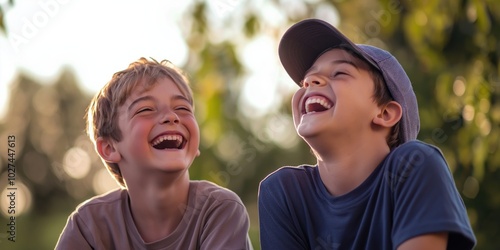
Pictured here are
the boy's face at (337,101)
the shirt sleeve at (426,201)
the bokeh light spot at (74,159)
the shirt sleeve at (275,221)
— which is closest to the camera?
the shirt sleeve at (426,201)

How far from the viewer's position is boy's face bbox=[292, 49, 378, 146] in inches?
101

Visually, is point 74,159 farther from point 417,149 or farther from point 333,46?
point 417,149

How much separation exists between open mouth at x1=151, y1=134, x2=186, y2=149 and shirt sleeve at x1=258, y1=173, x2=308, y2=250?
1.00ft

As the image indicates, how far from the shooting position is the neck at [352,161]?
8.48 feet

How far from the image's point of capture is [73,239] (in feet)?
9.73

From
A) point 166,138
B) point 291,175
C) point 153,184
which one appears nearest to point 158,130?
point 166,138

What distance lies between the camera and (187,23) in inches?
163

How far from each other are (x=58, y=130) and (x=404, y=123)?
2227cm

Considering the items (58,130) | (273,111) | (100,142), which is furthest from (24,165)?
(100,142)

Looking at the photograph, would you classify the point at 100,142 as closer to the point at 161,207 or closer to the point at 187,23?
the point at 161,207

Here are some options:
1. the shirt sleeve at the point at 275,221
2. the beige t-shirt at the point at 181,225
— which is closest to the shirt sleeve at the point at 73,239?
the beige t-shirt at the point at 181,225

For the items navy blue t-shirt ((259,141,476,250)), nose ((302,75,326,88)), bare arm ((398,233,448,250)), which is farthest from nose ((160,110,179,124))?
bare arm ((398,233,448,250))

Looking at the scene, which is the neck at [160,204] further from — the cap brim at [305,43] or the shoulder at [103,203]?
the cap brim at [305,43]

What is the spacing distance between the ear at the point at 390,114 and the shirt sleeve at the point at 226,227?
0.59 m
